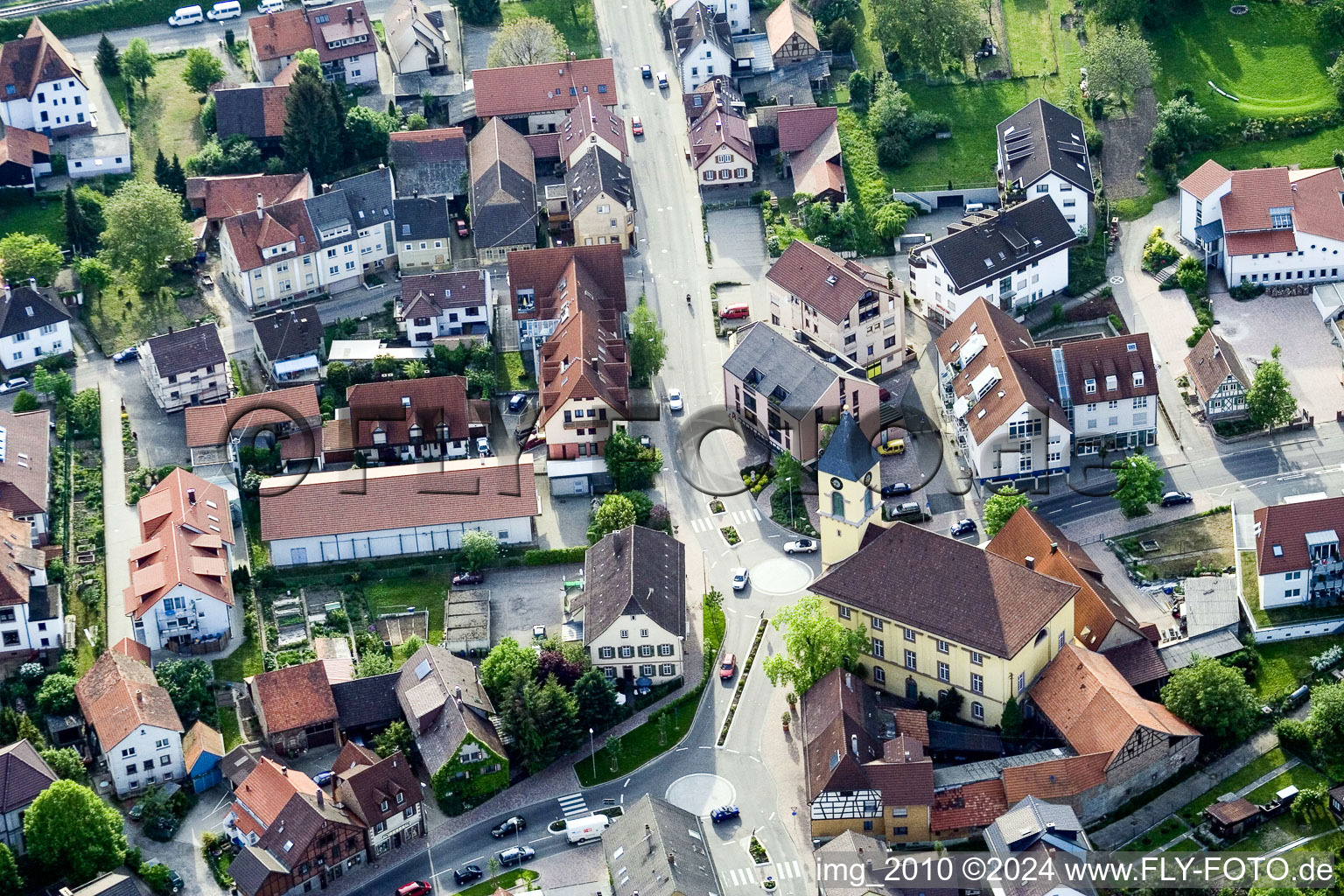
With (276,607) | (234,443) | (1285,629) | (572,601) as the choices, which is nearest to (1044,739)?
(1285,629)

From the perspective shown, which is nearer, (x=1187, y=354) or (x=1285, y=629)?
(x=1285, y=629)

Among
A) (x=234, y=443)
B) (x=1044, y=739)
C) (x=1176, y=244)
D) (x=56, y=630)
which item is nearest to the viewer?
(x=1044, y=739)

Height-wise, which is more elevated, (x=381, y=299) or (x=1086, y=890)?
(x=381, y=299)

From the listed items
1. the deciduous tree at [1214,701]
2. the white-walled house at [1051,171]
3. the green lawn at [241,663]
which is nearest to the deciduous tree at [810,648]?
the deciduous tree at [1214,701]

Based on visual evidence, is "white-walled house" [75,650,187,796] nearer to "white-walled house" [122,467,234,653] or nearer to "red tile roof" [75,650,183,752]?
"red tile roof" [75,650,183,752]

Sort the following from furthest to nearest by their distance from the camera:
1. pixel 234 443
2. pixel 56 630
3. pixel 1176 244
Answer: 1. pixel 1176 244
2. pixel 234 443
3. pixel 56 630

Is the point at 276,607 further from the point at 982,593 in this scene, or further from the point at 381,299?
the point at 982,593

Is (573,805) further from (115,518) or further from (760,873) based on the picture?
(115,518)
